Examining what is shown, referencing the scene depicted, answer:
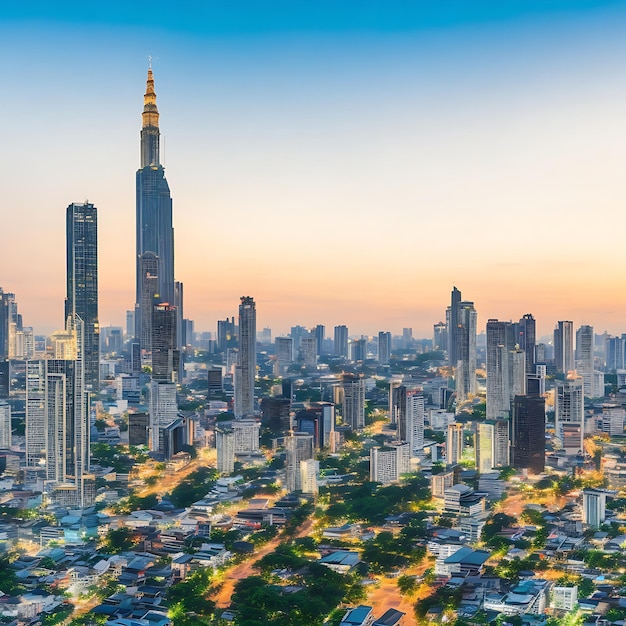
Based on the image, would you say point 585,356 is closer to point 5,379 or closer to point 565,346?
point 565,346

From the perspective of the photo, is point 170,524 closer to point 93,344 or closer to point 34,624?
point 34,624

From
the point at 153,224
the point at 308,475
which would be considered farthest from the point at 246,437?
the point at 153,224

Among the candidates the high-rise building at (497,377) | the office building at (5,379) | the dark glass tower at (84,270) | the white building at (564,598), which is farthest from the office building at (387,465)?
the dark glass tower at (84,270)

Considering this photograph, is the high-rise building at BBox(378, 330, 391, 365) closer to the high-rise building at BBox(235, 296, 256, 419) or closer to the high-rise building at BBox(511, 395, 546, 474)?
the high-rise building at BBox(235, 296, 256, 419)

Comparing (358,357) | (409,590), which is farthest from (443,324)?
(409,590)

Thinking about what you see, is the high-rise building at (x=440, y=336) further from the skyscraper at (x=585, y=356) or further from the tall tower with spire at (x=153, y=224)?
the tall tower with spire at (x=153, y=224)

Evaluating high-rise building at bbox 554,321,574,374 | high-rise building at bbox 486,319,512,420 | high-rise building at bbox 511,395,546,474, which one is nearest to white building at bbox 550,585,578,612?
high-rise building at bbox 511,395,546,474
